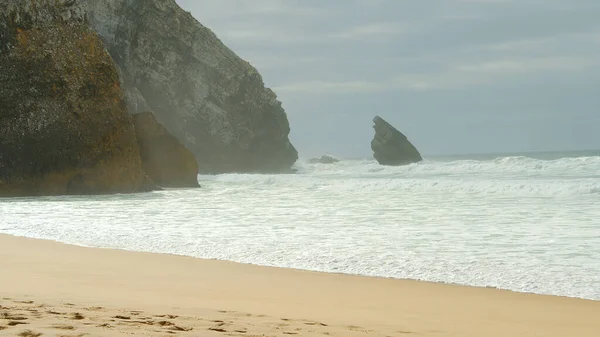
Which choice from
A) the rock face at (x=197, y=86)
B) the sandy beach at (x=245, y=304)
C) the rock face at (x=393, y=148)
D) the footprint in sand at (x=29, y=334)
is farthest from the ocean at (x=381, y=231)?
the rock face at (x=393, y=148)

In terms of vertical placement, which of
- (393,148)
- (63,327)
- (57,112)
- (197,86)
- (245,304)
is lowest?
(245,304)

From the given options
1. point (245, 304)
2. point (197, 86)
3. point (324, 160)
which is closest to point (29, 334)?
point (245, 304)

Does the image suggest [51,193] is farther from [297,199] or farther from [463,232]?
[463,232]

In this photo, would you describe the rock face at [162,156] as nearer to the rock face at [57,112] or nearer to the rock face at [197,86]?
the rock face at [57,112]

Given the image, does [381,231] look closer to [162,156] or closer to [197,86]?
[162,156]

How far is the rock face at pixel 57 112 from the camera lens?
83.3 feet

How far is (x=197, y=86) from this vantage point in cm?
5525

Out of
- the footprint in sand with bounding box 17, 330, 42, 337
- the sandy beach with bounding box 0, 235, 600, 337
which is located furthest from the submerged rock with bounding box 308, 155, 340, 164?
the footprint in sand with bounding box 17, 330, 42, 337

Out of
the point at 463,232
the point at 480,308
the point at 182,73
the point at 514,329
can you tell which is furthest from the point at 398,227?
→ the point at 182,73

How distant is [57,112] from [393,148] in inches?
1870

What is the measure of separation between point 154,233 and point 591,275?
735cm

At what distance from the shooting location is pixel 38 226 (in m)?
13.3

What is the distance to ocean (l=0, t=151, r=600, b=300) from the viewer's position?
27.2 feet

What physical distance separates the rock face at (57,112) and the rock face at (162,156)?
2380 mm
